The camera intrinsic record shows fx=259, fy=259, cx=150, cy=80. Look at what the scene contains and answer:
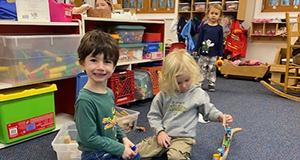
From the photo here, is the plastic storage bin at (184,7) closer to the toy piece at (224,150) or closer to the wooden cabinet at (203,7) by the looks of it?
the wooden cabinet at (203,7)

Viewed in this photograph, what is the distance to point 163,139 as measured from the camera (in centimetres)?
118

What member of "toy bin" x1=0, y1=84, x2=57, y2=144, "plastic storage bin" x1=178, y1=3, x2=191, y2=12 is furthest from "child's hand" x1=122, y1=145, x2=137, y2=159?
"plastic storage bin" x1=178, y1=3, x2=191, y2=12

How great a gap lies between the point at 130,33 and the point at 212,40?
1.11 metres

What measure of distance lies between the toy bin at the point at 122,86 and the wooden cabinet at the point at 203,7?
2.31m

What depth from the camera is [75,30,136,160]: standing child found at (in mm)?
866

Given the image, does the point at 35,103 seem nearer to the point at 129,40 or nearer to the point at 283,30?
the point at 129,40

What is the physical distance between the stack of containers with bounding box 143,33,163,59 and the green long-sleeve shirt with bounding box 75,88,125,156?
143 cm

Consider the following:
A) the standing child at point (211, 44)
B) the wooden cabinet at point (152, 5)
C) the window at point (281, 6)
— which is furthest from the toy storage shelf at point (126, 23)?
the wooden cabinet at point (152, 5)

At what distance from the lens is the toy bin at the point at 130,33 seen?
205cm

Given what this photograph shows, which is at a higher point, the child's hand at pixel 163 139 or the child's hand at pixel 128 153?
the child's hand at pixel 128 153

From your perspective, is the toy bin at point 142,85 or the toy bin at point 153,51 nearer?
the toy bin at point 142,85

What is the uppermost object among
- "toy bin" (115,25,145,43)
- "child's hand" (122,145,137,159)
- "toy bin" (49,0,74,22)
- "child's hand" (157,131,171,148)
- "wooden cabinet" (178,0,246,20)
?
"wooden cabinet" (178,0,246,20)

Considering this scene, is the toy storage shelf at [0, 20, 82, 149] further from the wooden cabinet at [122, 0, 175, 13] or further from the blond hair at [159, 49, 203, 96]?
the wooden cabinet at [122, 0, 175, 13]

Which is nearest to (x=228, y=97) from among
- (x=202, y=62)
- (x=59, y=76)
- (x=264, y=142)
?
(x=202, y=62)
